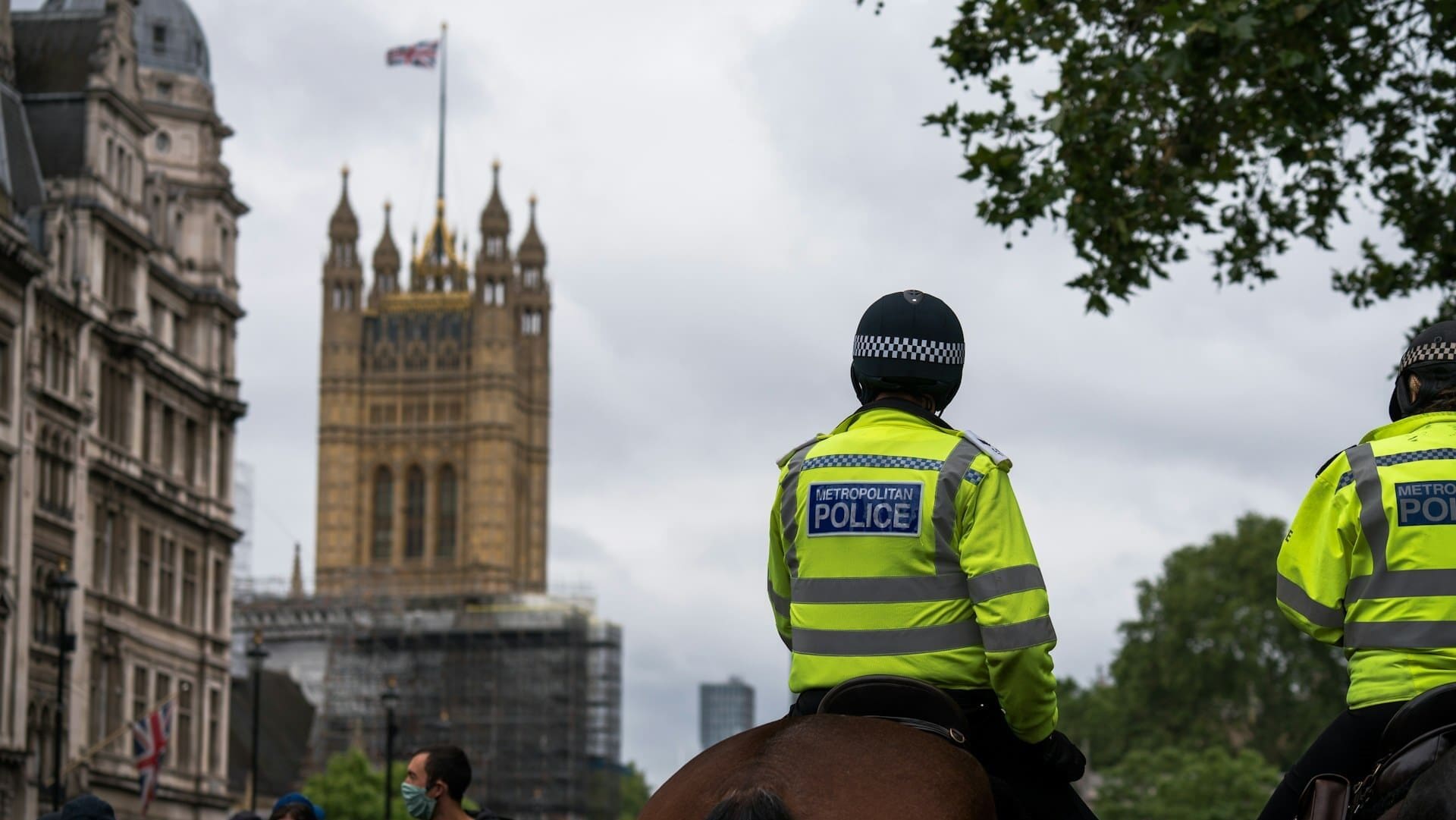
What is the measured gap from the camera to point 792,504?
6230mm

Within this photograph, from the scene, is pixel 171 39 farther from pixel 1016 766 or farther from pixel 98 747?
pixel 1016 766

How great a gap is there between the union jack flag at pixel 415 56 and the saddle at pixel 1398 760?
120 m

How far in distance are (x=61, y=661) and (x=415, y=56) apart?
89.2 metres

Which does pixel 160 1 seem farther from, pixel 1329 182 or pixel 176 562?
pixel 1329 182

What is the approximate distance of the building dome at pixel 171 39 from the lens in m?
66.0

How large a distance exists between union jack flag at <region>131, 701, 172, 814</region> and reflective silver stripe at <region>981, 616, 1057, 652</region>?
148ft

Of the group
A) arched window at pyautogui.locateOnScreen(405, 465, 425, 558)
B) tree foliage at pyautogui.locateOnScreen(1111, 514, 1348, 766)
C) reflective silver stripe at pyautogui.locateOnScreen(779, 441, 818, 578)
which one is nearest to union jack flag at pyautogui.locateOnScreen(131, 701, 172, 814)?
tree foliage at pyautogui.locateOnScreen(1111, 514, 1348, 766)

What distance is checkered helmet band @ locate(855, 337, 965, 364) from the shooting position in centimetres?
622

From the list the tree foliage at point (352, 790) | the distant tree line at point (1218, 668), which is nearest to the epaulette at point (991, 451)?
the distant tree line at point (1218, 668)

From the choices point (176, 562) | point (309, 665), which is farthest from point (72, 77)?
point (309, 665)

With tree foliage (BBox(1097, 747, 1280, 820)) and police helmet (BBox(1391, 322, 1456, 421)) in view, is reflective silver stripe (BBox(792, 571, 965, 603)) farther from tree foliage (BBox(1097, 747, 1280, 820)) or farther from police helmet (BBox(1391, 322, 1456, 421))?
tree foliage (BBox(1097, 747, 1280, 820))

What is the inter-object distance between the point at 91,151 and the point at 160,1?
17062 mm

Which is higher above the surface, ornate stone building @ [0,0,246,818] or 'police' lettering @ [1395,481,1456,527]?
ornate stone building @ [0,0,246,818]

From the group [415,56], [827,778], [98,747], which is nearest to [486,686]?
[415,56]
